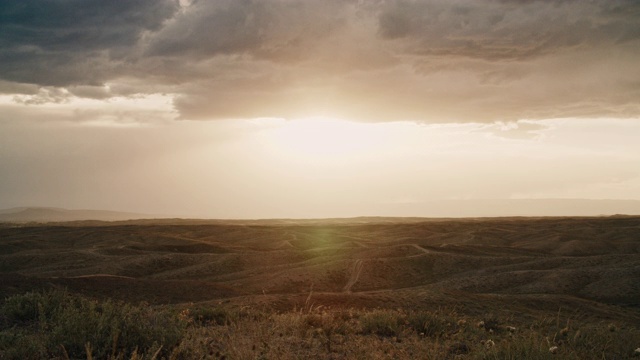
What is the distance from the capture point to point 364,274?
1688 inches

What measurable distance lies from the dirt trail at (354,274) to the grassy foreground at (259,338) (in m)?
25.9

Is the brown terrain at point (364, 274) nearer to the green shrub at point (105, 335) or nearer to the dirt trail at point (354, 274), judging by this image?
the dirt trail at point (354, 274)

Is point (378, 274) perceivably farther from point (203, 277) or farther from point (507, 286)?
point (203, 277)

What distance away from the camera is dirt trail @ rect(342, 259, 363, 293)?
3966 cm

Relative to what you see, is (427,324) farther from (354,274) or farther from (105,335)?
(354,274)

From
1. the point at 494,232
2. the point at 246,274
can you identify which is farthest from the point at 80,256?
the point at 494,232

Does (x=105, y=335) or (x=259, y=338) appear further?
(x=259, y=338)

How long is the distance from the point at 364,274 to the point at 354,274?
87cm

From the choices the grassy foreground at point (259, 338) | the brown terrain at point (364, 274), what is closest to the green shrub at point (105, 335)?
the grassy foreground at point (259, 338)

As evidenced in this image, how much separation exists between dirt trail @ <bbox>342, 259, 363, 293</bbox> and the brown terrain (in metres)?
0.10

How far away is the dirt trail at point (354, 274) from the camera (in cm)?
3966

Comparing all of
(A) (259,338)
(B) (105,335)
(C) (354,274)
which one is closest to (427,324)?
(A) (259,338)

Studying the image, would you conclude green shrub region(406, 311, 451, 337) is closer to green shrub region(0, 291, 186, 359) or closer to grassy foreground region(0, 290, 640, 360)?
grassy foreground region(0, 290, 640, 360)

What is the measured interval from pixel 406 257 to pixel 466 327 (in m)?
35.7
